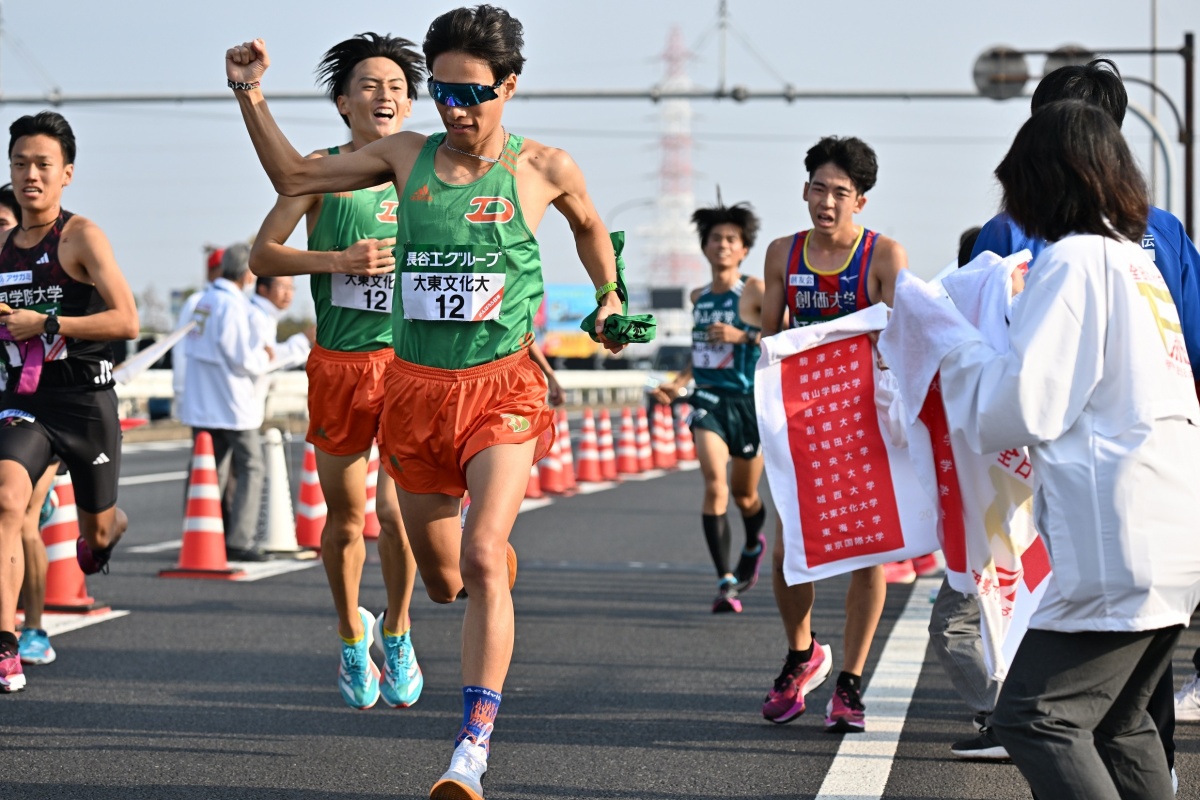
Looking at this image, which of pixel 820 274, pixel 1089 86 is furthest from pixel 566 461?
pixel 1089 86


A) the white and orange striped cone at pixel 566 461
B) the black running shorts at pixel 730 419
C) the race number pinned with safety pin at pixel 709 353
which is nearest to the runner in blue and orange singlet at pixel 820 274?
the black running shorts at pixel 730 419

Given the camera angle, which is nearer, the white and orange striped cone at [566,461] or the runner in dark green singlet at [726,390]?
the runner in dark green singlet at [726,390]

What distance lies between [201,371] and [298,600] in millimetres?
2723

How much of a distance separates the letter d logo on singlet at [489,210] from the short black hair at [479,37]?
0.38 metres

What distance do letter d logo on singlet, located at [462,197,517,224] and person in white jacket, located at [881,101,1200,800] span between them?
1.94 m

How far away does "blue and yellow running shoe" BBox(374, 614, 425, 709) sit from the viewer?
6.39m

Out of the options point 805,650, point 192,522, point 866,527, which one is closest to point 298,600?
point 192,522

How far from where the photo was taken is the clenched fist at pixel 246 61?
4812 mm

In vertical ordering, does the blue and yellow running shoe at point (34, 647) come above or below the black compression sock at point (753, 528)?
above

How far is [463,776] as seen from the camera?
4.50m

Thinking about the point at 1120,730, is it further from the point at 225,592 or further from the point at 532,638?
the point at 225,592

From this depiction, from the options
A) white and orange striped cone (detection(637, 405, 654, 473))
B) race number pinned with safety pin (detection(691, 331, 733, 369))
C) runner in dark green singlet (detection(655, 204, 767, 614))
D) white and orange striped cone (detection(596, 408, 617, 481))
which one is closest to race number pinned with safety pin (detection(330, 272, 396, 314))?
runner in dark green singlet (detection(655, 204, 767, 614))

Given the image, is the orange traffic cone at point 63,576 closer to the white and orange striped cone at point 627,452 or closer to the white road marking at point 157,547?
the white road marking at point 157,547

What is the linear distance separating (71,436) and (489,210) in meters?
2.96
